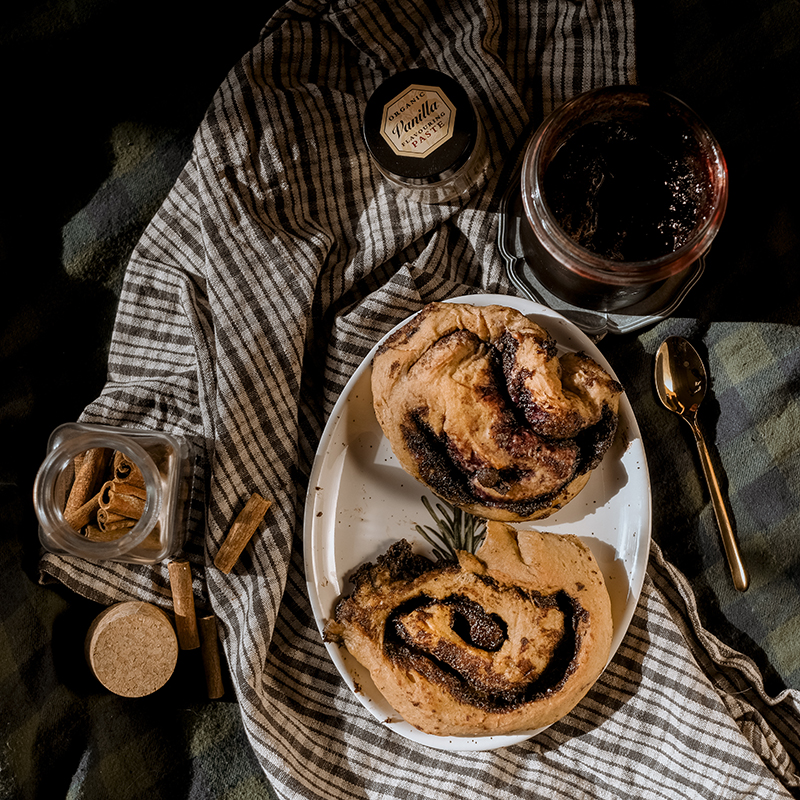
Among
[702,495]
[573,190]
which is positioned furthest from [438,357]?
[702,495]

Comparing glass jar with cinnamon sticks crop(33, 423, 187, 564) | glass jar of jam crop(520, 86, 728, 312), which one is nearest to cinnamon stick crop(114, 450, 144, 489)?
glass jar with cinnamon sticks crop(33, 423, 187, 564)

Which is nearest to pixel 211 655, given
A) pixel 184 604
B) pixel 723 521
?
pixel 184 604

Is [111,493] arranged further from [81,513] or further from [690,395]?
[690,395]

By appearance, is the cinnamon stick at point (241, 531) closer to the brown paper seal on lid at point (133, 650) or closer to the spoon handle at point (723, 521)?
the brown paper seal on lid at point (133, 650)

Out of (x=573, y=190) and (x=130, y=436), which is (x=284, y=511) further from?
(x=573, y=190)

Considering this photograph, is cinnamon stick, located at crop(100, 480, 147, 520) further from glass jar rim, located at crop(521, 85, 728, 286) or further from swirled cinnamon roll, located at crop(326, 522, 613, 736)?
glass jar rim, located at crop(521, 85, 728, 286)

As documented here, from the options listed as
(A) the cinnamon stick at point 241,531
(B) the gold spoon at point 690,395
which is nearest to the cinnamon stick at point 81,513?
(A) the cinnamon stick at point 241,531
